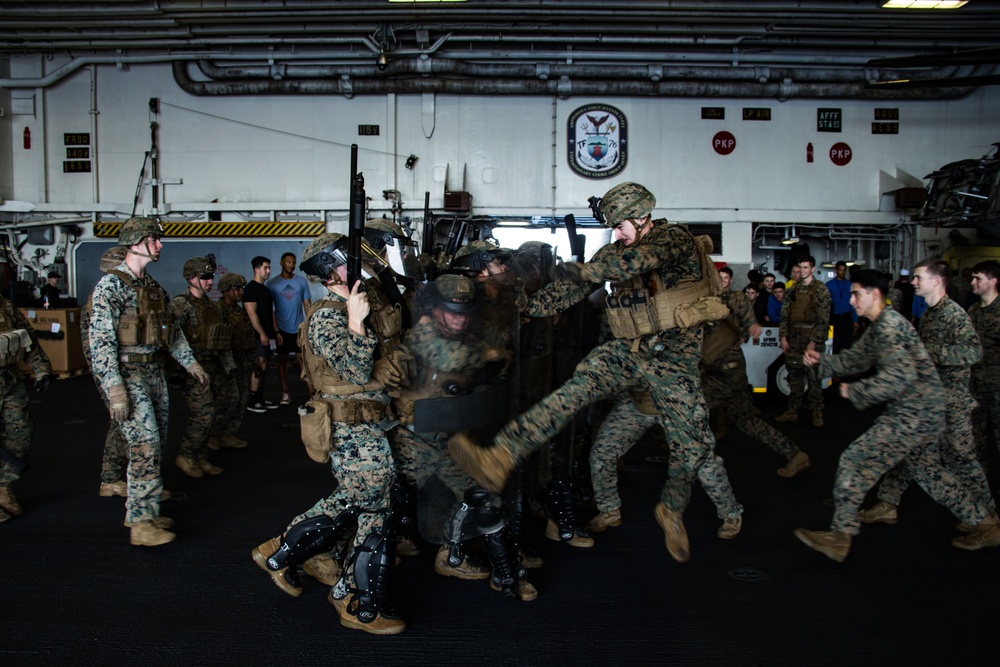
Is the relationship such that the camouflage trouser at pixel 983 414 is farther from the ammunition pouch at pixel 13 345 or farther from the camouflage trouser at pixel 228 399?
the ammunition pouch at pixel 13 345

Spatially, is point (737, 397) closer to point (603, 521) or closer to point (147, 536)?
point (603, 521)

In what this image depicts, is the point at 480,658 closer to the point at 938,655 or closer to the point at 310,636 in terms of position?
the point at 310,636

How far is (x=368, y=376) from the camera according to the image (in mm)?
2785

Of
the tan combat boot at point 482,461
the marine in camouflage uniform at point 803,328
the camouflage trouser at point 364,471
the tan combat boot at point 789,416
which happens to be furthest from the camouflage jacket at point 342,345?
the tan combat boot at point 789,416

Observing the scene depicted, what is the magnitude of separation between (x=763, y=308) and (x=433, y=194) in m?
5.78

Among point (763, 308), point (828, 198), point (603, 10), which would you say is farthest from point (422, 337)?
point (828, 198)

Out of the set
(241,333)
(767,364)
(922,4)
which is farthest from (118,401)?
(922,4)

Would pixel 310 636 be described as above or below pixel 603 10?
below

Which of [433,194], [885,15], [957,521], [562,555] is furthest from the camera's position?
[433,194]

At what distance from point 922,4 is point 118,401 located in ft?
36.2

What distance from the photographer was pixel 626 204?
3.41 meters

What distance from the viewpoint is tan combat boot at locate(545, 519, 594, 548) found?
3.77 m

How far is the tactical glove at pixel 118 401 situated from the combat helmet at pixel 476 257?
76.4 inches

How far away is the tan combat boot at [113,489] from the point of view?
14.8ft
